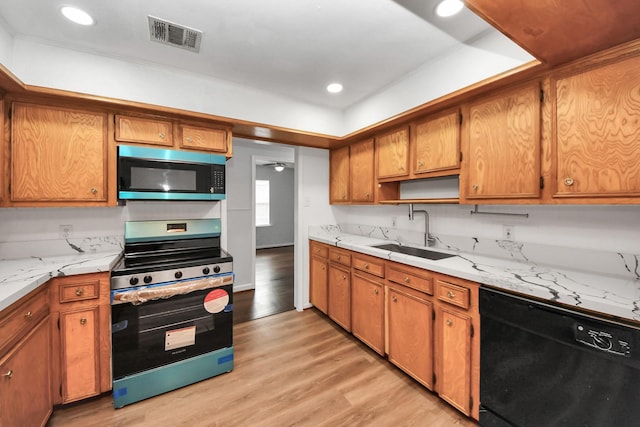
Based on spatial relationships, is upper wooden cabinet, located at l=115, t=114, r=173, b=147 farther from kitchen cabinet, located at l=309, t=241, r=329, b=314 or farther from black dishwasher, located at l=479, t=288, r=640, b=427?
black dishwasher, located at l=479, t=288, r=640, b=427

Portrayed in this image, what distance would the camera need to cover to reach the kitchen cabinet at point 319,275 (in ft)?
10.3

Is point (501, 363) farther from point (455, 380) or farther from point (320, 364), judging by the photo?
point (320, 364)

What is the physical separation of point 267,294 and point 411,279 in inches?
104

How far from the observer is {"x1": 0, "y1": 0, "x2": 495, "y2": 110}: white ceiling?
1569 millimetres

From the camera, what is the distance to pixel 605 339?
1132mm

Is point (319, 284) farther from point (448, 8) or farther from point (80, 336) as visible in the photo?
point (448, 8)

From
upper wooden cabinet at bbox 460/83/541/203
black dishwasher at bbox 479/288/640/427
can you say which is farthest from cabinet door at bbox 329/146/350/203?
black dishwasher at bbox 479/288/640/427

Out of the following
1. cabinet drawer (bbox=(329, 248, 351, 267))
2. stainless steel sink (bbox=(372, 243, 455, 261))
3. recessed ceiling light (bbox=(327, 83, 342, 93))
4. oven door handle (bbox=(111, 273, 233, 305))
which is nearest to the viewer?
oven door handle (bbox=(111, 273, 233, 305))

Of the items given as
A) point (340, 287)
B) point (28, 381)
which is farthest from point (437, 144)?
point (28, 381)

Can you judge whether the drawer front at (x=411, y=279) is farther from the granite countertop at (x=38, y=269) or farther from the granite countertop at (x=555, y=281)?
the granite countertop at (x=38, y=269)

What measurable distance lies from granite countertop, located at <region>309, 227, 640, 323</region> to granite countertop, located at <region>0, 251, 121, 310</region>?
2228 mm

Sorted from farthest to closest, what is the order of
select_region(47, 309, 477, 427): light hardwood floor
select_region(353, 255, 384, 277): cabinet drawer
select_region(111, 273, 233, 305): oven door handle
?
select_region(353, 255, 384, 277): cabinet drawer, select_region(111, 273, 233, 305): oven door handle, select_region(47, 309, 477, 427): light hardwood floor

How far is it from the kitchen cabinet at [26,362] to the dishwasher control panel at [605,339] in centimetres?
265

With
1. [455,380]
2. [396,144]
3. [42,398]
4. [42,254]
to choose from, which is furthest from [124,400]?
[396,144]
